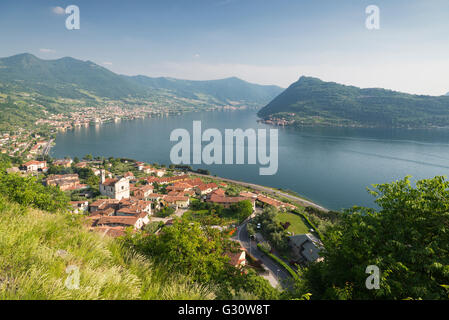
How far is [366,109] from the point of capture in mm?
122375

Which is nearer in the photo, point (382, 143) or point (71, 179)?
point (71, 179)

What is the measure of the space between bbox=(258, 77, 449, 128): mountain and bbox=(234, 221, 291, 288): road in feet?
351

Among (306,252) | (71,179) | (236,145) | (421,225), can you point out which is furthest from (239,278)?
(236,145)

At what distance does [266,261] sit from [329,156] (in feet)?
170

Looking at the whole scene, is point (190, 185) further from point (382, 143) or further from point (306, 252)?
point (382, 143)

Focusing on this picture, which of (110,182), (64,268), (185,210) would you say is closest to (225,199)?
(185,210)

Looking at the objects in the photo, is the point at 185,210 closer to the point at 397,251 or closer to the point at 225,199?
the point at 225,199

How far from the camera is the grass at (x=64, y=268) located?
2.01m

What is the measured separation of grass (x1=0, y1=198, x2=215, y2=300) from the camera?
2.01m

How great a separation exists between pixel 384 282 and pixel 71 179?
4062 cm

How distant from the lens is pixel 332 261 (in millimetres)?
4508

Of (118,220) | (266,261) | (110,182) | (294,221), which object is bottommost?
(266,261)

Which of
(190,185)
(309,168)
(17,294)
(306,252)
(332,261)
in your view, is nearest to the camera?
(17,294)
